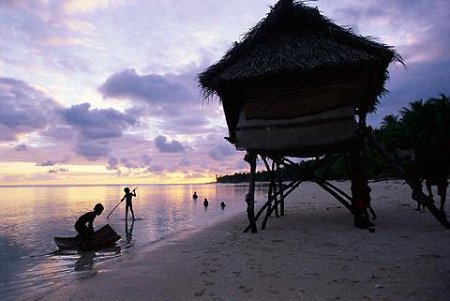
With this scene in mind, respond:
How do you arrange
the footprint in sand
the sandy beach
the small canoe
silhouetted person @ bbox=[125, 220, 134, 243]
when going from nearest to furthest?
1. the sandy beach
2. the footprint in sand
3. the small canoe
4. silhouetted person @ bbox=[125, 220, 134, 243]

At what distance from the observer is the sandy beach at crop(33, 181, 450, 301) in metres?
5.31

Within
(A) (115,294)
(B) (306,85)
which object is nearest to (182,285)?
(A) (115,294)

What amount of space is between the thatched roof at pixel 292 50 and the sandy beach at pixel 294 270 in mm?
4327

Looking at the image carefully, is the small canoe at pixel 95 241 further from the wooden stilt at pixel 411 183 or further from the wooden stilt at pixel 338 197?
the wooden stilt at pixel 411 183

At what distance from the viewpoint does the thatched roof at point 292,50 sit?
9906 millimetres

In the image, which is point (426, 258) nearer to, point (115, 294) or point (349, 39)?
point (115, 294)

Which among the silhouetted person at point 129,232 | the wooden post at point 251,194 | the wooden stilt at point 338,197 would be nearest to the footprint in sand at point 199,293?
the wooden post at point 251,194

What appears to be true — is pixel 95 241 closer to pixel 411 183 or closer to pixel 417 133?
pixel 411 183

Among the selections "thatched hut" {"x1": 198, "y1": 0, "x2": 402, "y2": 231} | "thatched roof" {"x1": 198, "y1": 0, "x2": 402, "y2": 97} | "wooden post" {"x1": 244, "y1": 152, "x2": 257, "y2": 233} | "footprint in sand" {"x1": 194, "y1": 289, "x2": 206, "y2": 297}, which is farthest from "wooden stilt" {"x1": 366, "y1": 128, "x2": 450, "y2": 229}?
"footprint in sand" {"x1": 194, "y1": 289, "x2": 206, "y2": 297}

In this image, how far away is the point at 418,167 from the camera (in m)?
11.2

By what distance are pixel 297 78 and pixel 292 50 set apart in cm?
79

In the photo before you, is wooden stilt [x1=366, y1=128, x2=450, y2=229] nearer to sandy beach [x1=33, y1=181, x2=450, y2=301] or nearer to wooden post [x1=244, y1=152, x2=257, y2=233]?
sandy beach [x1=33, y1=181, x2=450, y2=301]

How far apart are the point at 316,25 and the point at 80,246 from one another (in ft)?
33.3

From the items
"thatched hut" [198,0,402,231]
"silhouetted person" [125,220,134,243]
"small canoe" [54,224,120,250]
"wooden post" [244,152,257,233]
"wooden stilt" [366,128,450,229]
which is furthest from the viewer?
"silhouetted person" [125,220,134,243]
